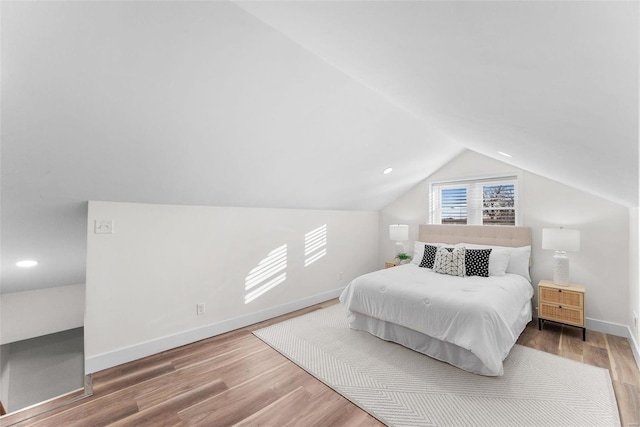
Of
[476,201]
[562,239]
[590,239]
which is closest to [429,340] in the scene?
[562,239]

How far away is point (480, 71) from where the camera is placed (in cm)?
107

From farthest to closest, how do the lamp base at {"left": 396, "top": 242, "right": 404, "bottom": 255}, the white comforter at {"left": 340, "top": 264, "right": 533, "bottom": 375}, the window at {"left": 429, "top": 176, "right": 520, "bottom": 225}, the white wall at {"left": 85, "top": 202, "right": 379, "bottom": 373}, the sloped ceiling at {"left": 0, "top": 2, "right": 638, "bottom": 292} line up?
the lamp base at {"left": 396, "top": 242, "right": 404, "bottom": 255} → the window at {"left": 429, "top": 176, "right": 520, "bottom": 225} → the white wall at {"left": 85, "top": 202, "right": 379, "bottom": 373} → the white comforter at {"left": 340, "top": 264, "right": 533, "bottom": 375} → the sloped ceiling at {"left": 0, "top": 2, "right": 638, "bottom": 292}

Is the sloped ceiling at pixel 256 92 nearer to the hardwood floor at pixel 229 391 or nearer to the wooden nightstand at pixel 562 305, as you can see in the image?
the hardwood floor at pixel 229 391

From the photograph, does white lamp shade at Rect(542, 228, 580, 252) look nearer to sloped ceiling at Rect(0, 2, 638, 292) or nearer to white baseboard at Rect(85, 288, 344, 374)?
sloped ceiling at Rect(0, 2, 638, 292)

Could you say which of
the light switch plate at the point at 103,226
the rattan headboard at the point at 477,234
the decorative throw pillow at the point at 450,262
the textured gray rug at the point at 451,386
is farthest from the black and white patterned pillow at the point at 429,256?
the light switch plate at the point at 103,226

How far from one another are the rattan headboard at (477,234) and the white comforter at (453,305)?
2.20ft

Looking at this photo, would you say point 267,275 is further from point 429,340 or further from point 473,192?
point 473,192

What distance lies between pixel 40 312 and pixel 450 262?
17.4ft

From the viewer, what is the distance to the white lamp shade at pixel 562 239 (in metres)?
3.21

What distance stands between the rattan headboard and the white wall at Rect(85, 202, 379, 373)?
2122 millimetres

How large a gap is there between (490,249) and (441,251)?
0.62 meters

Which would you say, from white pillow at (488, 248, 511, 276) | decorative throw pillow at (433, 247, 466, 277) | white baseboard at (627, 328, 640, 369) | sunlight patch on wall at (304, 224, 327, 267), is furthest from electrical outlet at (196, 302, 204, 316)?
white baseboard at (627, 328, 640, 369)

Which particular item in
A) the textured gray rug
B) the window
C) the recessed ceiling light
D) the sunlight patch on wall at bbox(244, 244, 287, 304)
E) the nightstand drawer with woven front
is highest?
the window

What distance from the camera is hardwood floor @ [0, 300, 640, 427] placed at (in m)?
1.92
